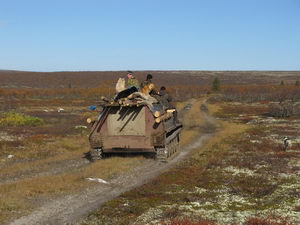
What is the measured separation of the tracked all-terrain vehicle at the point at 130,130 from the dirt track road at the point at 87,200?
3.49ft

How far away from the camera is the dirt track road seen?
1279cm

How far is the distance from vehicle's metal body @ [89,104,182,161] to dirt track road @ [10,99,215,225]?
108 centimetres

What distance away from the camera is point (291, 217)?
41.7 feet

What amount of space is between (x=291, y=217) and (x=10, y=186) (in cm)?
1108

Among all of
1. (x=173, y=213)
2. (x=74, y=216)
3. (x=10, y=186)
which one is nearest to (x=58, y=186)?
(x=10, y=186)

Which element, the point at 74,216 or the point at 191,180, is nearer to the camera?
the point at 74,216

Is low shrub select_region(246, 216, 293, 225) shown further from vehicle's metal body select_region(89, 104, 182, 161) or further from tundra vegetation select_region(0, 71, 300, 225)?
vehicle's metal body select_region(89, 104, 182, 161)

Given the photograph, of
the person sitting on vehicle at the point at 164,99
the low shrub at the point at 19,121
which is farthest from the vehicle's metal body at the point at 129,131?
the low shrub at the point at 19,121

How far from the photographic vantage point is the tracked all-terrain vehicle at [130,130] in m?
22.2

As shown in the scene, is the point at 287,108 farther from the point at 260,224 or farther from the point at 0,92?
the point at 0,92

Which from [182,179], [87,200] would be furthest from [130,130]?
[87,200]

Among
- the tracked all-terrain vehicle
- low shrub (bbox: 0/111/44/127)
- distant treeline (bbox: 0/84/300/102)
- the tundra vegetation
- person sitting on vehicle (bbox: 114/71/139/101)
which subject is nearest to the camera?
the tundra vegetation

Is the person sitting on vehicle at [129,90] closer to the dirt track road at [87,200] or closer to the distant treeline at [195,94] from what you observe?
the dirt track road at [87,200]

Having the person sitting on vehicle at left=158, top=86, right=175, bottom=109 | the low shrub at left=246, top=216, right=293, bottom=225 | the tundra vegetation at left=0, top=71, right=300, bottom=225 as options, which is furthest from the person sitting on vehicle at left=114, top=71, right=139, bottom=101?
the low shrub at left=246, top=216, right=293, bottom=225
